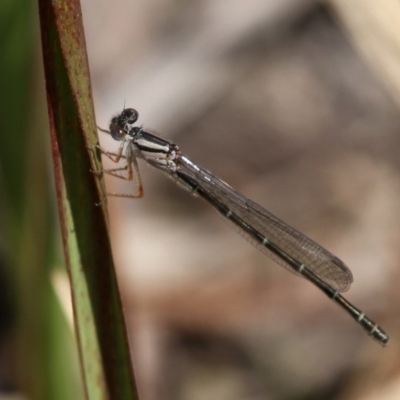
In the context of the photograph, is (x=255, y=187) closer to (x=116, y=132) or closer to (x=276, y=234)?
(x=276, y=234)

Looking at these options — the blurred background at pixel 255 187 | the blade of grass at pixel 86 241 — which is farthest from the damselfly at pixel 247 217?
the blade of grass at pixel 86 241

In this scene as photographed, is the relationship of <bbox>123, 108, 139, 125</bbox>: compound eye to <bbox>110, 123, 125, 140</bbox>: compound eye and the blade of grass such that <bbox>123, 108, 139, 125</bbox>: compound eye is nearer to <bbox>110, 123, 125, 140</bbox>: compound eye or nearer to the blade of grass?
<bbox>110, 123, 125, 140</bbox>: compound eye

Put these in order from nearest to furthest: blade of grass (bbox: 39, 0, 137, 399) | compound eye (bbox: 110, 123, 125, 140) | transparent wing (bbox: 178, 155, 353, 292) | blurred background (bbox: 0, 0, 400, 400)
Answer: blade of grass (bbox: 39, 0, 137, 399) < compound eye (bbox: 110, 123, 125, 140) < transparent wing (bbox: 178, 155, 353, 292) < blurred background (bbox: 0, 0, 400, 400)

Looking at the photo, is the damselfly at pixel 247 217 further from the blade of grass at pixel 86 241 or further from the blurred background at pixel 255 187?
the blade of grass at pixel 86 241

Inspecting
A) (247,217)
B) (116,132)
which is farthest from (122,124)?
(247,217)

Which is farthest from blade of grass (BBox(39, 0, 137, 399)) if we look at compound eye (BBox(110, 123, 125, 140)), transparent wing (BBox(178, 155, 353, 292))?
transparent wing (BBox(178, 155, 353, 292))

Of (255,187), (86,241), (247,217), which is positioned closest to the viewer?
(86,241)
